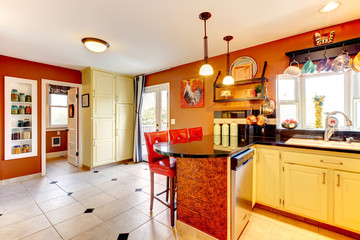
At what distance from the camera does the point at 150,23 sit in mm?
2172

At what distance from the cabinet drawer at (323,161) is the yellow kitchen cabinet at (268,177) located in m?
0.14

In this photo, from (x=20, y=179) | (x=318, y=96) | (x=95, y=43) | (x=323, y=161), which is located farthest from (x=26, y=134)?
(x=318, y=96)

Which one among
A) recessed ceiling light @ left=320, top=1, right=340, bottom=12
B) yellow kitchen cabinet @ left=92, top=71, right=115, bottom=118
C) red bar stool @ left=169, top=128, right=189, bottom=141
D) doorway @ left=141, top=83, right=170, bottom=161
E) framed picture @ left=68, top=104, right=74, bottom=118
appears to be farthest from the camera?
framed picture @ left=68, top=104, right=74, bottom=118

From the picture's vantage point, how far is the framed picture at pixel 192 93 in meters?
3.53

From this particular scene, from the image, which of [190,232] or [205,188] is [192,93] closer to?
[205,188]

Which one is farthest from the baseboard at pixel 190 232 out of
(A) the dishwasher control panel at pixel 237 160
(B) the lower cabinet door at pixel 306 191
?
(B) the lower cabinet door at pixel 306 191

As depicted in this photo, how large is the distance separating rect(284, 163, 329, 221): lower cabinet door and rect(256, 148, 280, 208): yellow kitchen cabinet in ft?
0.32

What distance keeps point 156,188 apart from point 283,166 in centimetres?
208

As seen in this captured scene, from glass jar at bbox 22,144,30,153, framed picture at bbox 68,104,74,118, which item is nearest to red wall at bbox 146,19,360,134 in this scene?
framed picture at bbox 68,104,74,118

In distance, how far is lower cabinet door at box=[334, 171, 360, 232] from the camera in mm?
1646

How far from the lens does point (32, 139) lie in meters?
3.51

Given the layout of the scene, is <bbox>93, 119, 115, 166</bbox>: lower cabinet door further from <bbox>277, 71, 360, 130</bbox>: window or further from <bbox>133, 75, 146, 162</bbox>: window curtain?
<bbox>277, 71, 360, 130</bbox>: window

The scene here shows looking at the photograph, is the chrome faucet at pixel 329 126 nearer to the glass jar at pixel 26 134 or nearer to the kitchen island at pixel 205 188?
the kitchen island at pixel 205 188

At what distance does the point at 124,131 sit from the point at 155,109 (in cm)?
113
